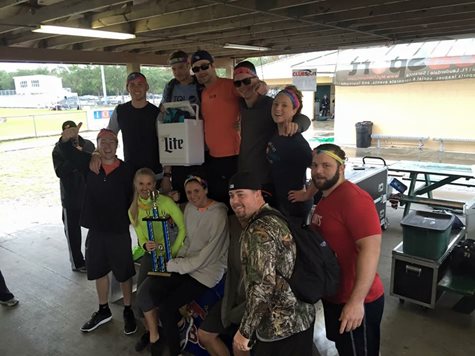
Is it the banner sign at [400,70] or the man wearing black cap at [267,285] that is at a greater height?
the banner sign at [400,70]

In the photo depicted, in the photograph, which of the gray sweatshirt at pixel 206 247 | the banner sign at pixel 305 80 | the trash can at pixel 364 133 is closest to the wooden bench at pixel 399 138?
the trash can at pixel 364 133

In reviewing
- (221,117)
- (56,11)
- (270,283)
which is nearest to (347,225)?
(270,283)

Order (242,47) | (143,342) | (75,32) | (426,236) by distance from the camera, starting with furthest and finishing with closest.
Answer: (242,47)
(75,32)
(426,236)
(143,342)

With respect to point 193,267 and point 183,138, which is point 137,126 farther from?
point 193,267

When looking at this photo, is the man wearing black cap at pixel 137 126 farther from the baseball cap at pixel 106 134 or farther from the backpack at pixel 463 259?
the backpack at pixel 463 259

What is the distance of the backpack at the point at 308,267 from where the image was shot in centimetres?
182

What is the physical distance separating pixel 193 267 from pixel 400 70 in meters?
12.5

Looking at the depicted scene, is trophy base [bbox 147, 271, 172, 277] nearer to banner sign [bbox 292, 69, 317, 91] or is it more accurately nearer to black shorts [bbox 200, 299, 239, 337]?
black shorts [bbox 200, 299, 239, 337]

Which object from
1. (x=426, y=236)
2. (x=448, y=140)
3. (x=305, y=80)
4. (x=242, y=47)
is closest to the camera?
(x=426, y=236)

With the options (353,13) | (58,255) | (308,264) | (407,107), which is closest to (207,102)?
(308,264)

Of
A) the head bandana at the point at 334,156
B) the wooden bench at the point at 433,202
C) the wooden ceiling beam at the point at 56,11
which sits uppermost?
the wooden ceiling beam at the point at 56,11

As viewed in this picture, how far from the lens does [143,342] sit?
3180mm

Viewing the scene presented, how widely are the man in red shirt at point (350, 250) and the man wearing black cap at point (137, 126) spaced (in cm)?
164

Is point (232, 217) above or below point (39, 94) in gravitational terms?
below
